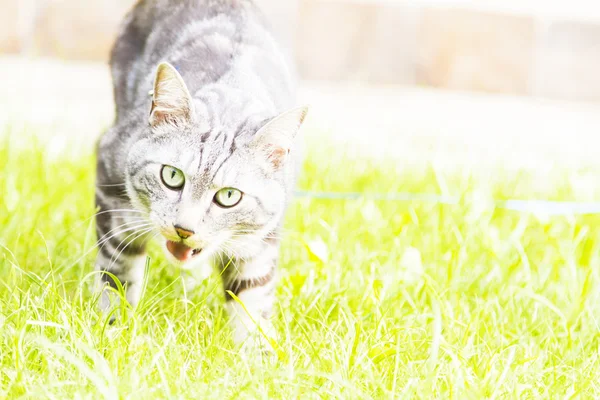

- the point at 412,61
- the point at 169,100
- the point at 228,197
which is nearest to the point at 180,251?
the point at 228,197

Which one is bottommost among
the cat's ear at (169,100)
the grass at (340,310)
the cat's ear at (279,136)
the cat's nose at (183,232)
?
the grass at (340,310)

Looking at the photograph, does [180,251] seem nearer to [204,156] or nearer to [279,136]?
[204,156]

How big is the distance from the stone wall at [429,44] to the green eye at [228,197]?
341 centimetres

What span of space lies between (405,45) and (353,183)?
255cm

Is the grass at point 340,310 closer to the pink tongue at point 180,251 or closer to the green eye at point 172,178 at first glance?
the pink tongue at point 180,251

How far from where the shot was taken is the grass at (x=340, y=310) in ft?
4.50

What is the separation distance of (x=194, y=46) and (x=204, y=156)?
528 mm

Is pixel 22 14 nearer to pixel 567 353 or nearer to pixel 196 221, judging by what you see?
pixel 196 221

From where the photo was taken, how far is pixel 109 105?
450cm

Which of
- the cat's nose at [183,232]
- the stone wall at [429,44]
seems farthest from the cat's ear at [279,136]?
the stone wall at [429,44]

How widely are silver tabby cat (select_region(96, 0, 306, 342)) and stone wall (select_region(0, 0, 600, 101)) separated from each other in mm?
2869

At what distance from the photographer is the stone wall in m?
4.96

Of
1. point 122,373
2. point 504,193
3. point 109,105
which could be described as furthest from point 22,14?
point 122,373

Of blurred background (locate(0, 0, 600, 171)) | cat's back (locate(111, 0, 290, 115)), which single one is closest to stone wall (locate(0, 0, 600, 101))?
blurred background (locate(0, 0, 600, 171))
